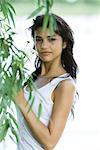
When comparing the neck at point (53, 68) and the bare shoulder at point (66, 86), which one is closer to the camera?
the bare shoulder at point (66, 86)

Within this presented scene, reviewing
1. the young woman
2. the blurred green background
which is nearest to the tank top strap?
the young woman

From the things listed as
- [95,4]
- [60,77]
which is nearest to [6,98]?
[60,77]

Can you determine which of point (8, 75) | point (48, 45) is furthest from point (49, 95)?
point (8, 75)

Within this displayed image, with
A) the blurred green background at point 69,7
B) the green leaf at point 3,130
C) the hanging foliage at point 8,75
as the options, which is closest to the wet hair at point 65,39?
the hanging foliage at point 8,75

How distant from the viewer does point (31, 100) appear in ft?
6.60

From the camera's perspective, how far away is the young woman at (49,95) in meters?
1.95

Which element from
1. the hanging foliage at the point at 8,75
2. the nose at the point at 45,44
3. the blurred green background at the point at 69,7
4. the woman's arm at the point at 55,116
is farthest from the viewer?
the blurred green background at the point at 69,7

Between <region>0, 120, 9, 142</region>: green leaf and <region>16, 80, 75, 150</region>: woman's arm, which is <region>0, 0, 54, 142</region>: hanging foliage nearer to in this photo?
<region>0, 120, 9, 142</region>: green leaf

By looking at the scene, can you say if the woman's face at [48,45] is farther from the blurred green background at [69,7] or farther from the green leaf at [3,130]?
the blurred green background at [69,7]

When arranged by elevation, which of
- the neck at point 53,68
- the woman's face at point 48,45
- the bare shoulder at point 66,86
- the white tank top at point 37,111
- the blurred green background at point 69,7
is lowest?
the blurred green background at point 69,7

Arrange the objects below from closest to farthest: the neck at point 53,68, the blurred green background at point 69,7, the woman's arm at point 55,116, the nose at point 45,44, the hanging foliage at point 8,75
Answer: the hanging foliage at point 8,75 < the woman's arm at point 55,116 < the nose at point 45,44 < the neck at point 53,68 < the blurred green background at point 69,7

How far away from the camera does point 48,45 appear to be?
6.66 feet

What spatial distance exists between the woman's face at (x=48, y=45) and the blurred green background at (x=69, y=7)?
4239 mm

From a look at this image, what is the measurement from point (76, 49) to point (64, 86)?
14.0ft
